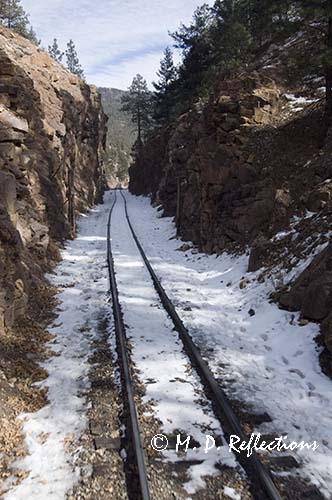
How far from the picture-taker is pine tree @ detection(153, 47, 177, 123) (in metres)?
44.6

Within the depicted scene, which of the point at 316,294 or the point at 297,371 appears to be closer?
the point at 297,371

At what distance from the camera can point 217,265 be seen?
1518 cm

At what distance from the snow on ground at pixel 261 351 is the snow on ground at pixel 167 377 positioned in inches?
23.5

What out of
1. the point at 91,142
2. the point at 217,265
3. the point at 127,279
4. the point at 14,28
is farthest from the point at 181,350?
the point at 14,28

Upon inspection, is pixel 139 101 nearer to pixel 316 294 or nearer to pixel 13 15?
pixel 13 15

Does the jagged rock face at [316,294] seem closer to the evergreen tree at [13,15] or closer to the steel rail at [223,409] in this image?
the steel rail at [223,409]

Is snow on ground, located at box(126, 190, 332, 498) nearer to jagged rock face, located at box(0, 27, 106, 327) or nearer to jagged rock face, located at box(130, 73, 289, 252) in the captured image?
jagged rock face, located at box(130, 73, 289, 252)

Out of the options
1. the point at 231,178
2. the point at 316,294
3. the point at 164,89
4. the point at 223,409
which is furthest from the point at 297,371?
the point at 164,89

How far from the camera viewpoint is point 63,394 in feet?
22.6

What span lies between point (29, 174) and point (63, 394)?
13.2 metres

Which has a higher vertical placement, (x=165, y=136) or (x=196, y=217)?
(x=165, y=136)

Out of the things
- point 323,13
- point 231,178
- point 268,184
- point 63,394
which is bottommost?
point 63,394

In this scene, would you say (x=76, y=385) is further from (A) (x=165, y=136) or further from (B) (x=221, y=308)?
(A) (x=165, y=136)

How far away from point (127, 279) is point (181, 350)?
5.72m
